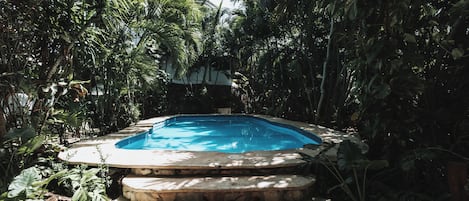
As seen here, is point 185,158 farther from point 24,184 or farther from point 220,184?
point 24,184

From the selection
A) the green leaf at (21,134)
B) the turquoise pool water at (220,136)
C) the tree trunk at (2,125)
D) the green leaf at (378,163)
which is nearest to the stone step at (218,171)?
the green leaf at (378,163)

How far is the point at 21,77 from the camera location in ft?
13.1

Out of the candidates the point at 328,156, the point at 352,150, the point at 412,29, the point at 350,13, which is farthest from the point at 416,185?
the point at 350,13

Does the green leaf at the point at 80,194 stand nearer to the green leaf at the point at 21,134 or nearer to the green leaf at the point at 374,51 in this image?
the green leaf at the point at 21,134

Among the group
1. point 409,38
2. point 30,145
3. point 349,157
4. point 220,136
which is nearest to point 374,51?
point 409,38

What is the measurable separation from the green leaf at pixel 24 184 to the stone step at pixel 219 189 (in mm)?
948

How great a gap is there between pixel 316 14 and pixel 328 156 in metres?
5.60

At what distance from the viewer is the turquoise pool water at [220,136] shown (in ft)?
21.8

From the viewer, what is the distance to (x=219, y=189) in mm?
3348

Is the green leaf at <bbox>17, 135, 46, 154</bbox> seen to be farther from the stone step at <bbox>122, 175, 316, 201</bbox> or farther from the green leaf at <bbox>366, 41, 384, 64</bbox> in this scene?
the green leaf at <bbox>366, 41, 384, 64</bbox>

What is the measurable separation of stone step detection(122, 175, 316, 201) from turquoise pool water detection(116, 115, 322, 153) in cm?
248

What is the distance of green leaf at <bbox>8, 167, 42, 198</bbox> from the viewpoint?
285cm

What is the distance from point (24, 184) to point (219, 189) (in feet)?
6.33

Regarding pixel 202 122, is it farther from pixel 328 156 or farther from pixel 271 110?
pixel 328 156
